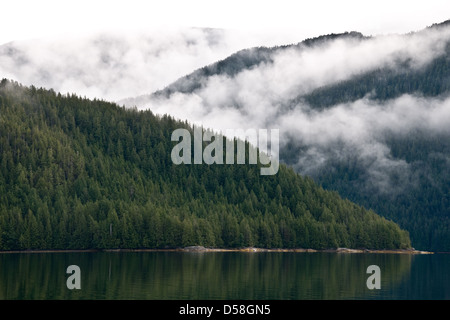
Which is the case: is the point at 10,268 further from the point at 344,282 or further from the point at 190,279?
the point at 344,282

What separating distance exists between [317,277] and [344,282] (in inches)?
385

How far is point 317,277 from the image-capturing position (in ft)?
476

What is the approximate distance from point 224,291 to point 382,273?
189 ft

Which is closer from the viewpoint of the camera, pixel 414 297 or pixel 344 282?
pixel 414 297
